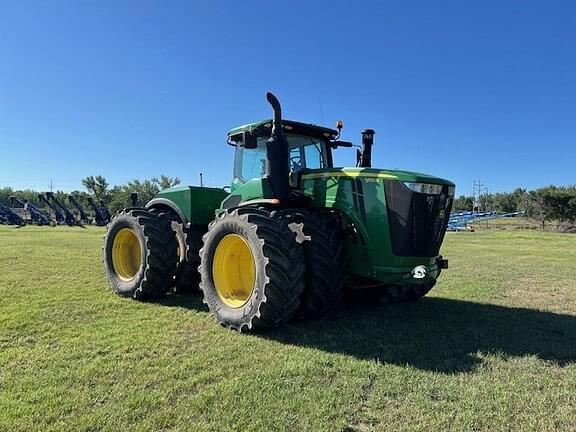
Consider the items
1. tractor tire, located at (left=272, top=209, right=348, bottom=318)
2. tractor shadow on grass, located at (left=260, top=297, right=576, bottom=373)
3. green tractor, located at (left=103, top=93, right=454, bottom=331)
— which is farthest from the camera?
tractor tire, located at (left=272, top=209, right=348, bottom=318)

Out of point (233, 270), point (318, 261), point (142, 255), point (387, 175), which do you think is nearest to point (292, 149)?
point (387, 175)

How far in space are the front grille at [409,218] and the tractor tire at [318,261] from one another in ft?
2.11

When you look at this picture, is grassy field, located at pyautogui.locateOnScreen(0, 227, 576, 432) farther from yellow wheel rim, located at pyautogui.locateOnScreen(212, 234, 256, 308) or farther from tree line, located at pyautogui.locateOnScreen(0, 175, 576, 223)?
tree line, located at pyautogui.locateOnScreen(0, 175, 576, 223)

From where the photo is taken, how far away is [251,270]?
5523 mm

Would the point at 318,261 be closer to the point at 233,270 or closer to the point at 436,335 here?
the point at 233,270

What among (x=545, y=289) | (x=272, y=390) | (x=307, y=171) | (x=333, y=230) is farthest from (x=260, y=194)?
(x=545, y=289)

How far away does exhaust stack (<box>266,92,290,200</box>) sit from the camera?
5297mm

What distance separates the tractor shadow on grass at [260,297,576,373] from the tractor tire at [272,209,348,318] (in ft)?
1.02

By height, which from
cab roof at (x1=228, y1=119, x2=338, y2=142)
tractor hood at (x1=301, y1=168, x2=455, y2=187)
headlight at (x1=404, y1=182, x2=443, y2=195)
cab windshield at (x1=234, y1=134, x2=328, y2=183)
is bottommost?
headlight at (x1=404, y1=182, x2=443, y2=195)

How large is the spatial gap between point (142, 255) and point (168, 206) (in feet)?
3.75

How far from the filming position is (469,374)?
3797 millimetres

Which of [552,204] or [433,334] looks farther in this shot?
[552,204]

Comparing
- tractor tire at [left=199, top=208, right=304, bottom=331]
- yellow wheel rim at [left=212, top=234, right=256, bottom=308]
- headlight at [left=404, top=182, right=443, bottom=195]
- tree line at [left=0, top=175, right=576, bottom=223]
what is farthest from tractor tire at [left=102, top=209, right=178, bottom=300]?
tree line at [left=0, top=175, right=576, bottom=223]

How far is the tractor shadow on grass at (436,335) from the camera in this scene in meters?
4.28
